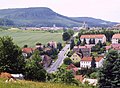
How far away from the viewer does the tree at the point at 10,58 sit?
4009 cm

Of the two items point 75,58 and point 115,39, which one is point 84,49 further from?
point 115,39

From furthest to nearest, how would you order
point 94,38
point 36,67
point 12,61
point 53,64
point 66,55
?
1. point 94,38
2. point 66,55
3. point 53,64
4. point 36,67
5. point 12,61

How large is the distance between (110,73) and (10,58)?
12.1 meters

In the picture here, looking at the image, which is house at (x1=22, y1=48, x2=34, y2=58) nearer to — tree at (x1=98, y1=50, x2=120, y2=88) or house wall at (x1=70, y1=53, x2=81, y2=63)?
house wall at (x1=70, y1=53, x2=81, y2=63)

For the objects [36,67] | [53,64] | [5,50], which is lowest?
[53,64]

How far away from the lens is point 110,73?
38.8 metres

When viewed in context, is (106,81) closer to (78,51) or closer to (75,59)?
(75,59)

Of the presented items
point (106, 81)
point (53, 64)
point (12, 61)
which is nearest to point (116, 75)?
point (106, 81)

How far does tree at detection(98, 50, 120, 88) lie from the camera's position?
38.1m

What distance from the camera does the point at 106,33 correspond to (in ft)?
528

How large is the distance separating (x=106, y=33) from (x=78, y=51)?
31.3 metres

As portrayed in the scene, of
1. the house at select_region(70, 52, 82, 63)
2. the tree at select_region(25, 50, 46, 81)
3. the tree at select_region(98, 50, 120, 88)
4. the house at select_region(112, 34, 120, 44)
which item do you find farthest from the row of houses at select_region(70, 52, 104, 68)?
the tree at select_region(98, 50, 120, 88)

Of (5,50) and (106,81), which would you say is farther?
(5,50)

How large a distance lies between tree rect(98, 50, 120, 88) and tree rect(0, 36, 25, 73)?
9751mm
